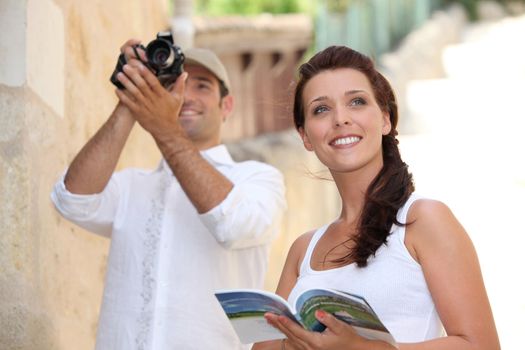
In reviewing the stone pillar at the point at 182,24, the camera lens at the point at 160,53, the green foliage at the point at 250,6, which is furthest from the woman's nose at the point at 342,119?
the green foliage at the point at 250,6

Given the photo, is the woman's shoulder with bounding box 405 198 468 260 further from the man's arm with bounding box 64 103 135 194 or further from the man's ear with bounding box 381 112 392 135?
the man's arm with bounding box 64 103 135 194

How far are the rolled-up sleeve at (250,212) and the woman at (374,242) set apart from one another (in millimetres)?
448

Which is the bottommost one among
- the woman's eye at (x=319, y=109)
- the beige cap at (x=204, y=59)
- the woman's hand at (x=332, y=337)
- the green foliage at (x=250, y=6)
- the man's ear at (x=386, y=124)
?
the woman's hand at (x=332, y=337)

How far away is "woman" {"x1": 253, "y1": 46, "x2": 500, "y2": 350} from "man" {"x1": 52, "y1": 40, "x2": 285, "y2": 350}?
491 mm

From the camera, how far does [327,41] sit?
927 centimetres

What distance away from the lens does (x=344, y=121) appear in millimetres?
2057

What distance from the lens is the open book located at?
165 centimetres

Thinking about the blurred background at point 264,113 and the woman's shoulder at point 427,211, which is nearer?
the woman's shoulder at point 427,211

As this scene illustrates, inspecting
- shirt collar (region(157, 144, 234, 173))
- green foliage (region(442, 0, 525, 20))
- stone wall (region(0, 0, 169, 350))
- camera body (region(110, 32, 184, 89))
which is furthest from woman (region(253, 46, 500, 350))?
green foliage (region(442, 0, 525, 20))

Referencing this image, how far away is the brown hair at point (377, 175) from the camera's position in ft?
6.41

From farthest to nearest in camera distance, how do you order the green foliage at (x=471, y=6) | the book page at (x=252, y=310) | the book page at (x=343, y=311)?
the green foliage at (x=471, y=6) < the book page at (x=252, y=310) < the book page at (x=343, y=311)

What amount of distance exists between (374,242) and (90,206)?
1143 millimetres

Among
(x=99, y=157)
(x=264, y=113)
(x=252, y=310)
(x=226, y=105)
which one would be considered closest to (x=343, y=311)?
(x=252, y=310)

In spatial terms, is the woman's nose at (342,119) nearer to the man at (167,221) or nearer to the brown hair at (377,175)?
the brown hair at (377,175)
